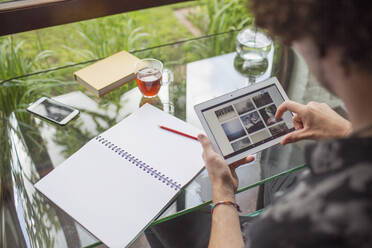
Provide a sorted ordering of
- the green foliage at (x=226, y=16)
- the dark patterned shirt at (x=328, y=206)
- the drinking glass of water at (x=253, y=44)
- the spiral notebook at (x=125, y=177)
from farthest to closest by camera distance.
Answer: the green foliage at (x=226, y=16) → the drinking glass of water at (x=253, y=44) → the spiral notebook at (x=125, y=177) → the dark patterned shirt at (x=328, y=206)

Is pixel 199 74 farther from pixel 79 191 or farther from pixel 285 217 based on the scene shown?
pixel 285 217

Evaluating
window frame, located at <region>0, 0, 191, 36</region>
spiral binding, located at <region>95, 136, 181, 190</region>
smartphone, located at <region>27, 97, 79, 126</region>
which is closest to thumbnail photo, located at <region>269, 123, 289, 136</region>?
spiral binding, located at <region>95, 136, 181, 190</region>

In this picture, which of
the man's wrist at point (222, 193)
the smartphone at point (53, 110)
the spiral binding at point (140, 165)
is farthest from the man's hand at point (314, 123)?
the smartphone at point (53, 110)

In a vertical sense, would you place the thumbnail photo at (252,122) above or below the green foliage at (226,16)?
below

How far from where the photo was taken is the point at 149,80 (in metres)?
1.19

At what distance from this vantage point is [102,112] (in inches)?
48.0

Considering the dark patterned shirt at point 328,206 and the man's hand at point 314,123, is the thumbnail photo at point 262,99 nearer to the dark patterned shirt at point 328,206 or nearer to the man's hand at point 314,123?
the man's hand at point 314,123

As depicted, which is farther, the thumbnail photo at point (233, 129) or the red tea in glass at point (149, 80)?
the red tea in glass at point (149, 80)

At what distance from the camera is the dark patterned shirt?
0.48 m

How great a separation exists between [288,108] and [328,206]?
57 centimetres

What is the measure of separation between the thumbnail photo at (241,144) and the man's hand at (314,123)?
97 millimetres

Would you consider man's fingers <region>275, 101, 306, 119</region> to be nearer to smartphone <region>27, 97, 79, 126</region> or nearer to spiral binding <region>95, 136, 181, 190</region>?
spiral binding <region>95, 136, 181, 190</region>

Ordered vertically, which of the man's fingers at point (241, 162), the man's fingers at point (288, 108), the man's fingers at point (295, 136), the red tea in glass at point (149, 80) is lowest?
the man's fingers at point (241, 162)

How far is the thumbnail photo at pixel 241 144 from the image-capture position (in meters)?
0.99
